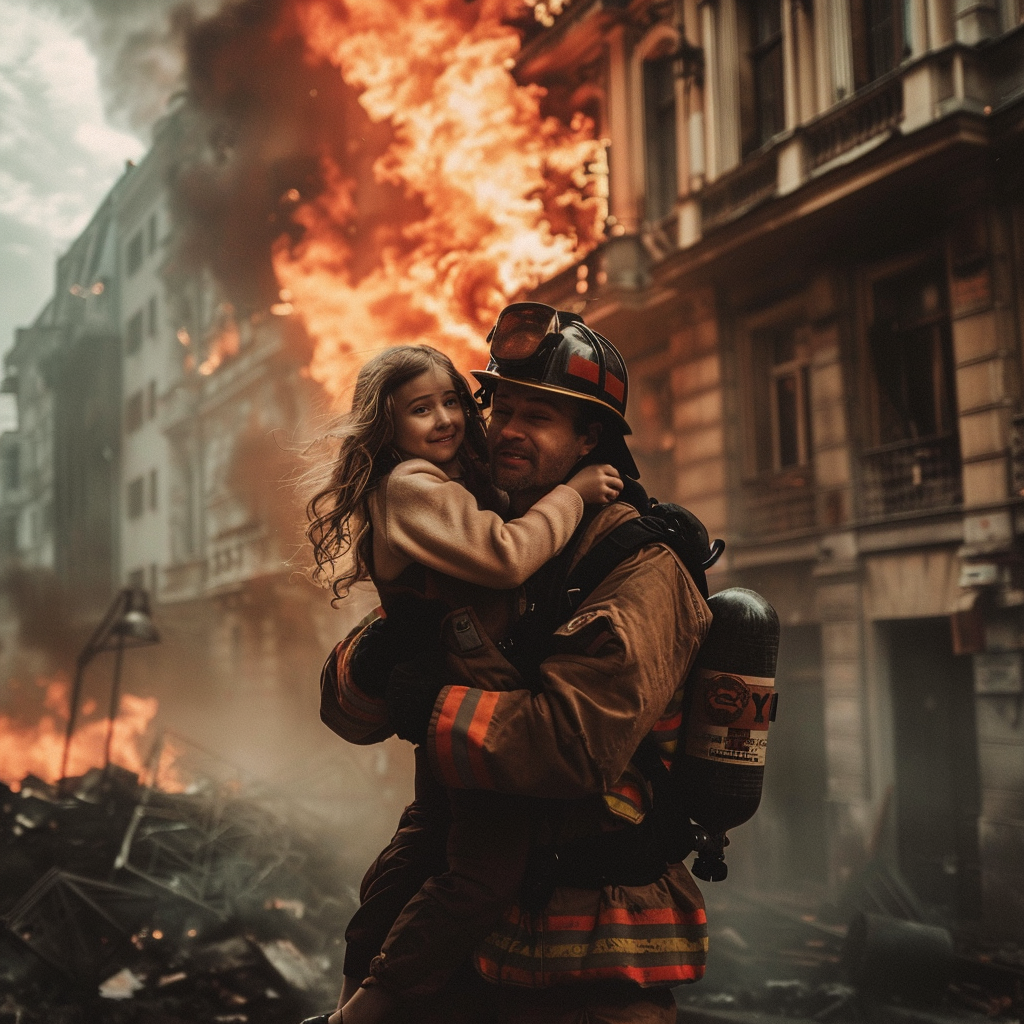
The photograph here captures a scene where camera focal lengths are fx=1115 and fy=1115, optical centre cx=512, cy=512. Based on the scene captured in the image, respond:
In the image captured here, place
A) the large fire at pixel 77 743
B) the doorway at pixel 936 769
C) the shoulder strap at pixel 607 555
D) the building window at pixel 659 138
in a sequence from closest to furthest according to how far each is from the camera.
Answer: the shoulder strap at pixel 607 555 < the doorway at pixel 936 769 < the building window at pixel 659 138 < the large fire at pixel 77 743

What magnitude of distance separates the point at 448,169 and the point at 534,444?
12.4m

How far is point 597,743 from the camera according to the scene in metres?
2.09

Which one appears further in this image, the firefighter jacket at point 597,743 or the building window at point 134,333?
the building window at point 134,333

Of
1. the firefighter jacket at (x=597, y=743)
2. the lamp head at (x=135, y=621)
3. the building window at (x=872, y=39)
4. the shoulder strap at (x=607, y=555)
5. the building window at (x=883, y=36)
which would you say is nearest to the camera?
the firefighter jacket at (x=597, y=743)

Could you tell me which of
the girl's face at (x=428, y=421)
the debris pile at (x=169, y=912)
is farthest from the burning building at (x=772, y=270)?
the girl's face at (x=428, y=421)

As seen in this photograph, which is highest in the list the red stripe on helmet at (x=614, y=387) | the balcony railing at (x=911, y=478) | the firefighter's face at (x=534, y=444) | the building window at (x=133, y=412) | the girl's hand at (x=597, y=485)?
the building window at (x=133, y=412)

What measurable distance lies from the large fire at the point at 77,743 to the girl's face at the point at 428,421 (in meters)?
16.0

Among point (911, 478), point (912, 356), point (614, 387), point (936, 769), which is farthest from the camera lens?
point (912, 356)

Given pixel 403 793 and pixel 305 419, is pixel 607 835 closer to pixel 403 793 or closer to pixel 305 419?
pixel 305 419

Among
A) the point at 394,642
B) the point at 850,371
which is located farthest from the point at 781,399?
the point at 394,642

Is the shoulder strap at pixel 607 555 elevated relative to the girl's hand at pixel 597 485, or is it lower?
lower

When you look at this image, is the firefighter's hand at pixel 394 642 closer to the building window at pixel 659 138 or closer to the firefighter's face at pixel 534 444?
the firefighter's face at pixel 534 444

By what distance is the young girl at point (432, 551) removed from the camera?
229 centimetres

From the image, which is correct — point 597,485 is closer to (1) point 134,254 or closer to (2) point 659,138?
(2) point 659,138
